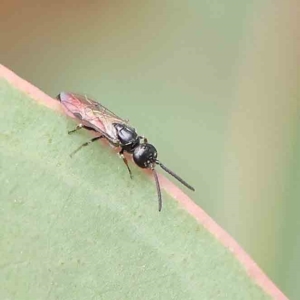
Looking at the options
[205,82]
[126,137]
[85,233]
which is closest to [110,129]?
[126,137]

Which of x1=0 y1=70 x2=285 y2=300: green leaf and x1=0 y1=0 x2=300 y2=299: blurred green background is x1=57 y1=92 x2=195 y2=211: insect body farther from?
x1=0 y1=0 x2=300 y2=299: blurred green background

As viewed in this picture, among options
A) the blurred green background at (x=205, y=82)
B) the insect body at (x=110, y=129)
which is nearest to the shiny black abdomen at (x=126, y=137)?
the insect body at (x=110, y=129)

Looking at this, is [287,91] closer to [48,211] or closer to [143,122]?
[143,122]

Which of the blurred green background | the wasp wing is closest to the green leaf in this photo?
the wasp wing

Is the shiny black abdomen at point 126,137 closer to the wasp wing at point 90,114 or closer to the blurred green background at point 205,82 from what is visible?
the wasp wing at point 90,114

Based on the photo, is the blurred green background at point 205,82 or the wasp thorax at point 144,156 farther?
the blurred green background at point 205,82

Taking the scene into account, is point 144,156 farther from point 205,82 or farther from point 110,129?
point 205,82
